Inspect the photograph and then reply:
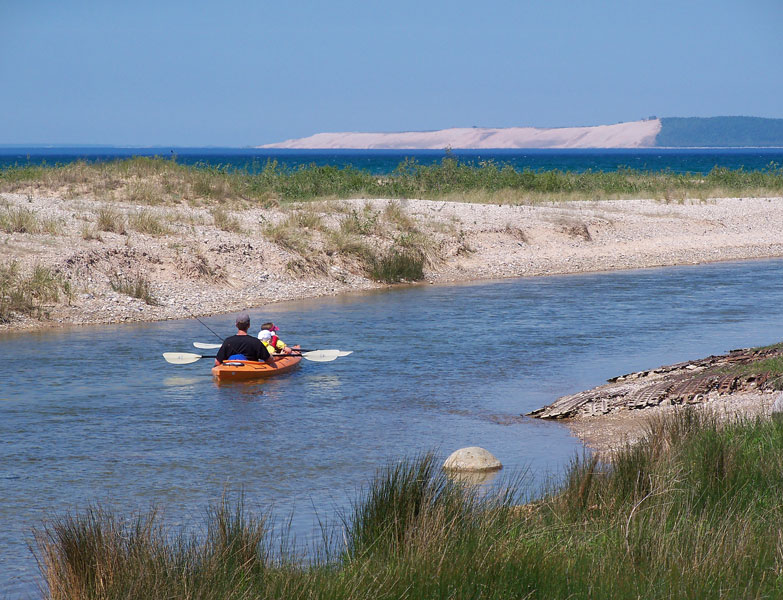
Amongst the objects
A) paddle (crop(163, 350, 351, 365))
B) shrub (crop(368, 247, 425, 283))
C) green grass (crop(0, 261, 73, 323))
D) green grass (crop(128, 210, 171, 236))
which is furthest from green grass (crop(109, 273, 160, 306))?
shrub (crop(368, 247, 425, 283))

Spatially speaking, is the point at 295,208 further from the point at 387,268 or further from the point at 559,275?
the point at 559,275

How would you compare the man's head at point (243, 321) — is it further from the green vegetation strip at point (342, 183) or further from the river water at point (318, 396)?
the green vegetation strip at point (342, 183)

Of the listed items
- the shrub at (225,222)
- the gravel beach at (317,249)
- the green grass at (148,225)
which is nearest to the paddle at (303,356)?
the gravel beach at (317,249)

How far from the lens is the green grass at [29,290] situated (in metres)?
19.0

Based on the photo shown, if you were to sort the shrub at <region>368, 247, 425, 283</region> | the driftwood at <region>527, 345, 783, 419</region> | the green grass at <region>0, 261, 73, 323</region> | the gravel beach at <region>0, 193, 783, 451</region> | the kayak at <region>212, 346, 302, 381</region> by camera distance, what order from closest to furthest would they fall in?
the driftwood at <region>527, 345, 783, 419</region>, the kayak at <region>212, 346, 302, 381</region>, the green grass at <region>0, 261, 73, 323</region>, the gravel beach at <region>0, 193, 783, 451</region>, the shrub at <region>368, 247, 425, 283</region>

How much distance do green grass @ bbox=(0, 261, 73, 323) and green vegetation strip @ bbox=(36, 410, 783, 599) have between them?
1349cm

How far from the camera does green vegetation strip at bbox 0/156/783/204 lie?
99.0 feet

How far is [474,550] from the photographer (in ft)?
19.2

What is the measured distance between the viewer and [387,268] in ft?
84.5

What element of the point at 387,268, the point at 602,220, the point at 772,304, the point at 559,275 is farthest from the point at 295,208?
the point at 772,304

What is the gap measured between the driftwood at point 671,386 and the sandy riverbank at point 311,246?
10.5 meters

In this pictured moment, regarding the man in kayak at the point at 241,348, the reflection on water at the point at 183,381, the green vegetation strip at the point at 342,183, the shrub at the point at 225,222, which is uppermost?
the green vegetation strip at the point at 342,183

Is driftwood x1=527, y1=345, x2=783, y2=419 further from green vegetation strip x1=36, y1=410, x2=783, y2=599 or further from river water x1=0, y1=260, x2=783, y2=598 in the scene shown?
green vegetation strip x1=36, y1=410, x2=783, y2=599

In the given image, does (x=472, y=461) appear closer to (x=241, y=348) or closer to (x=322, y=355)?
(x=241, y=348)
